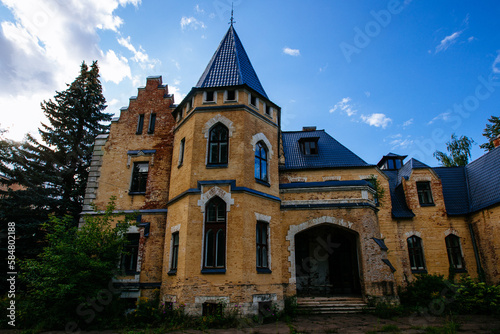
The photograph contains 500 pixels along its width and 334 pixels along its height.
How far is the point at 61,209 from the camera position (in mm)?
17109

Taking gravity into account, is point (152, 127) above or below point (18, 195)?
above

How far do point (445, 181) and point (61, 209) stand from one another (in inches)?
947

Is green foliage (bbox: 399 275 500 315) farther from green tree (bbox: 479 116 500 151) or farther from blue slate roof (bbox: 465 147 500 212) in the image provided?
green tree (bbox: 479 116 500 151)

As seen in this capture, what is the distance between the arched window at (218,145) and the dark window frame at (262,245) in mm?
2954

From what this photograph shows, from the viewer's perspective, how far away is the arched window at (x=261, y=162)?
1221cm

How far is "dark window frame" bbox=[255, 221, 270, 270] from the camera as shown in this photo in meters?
10.9

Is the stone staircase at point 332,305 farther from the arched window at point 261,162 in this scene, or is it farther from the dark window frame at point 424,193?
the dark window frame at point 424,193

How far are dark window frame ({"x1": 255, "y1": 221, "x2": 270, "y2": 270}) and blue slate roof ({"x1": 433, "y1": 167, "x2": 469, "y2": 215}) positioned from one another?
1227cm

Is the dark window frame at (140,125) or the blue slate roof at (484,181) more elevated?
the dark window frame at (140,125)

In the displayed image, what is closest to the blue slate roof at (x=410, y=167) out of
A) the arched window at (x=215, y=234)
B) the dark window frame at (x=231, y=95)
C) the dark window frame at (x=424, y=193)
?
the dark window frame at (x=424, y=193)

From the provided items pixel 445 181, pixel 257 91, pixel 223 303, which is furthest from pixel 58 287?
pixel 445 181

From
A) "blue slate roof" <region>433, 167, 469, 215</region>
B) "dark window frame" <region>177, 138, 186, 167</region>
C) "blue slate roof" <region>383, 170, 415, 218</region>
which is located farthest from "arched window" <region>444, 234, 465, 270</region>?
"dark window frame" <region>177, 138, 186, 167</region>

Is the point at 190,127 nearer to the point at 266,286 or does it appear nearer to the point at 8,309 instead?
the point at 266,286

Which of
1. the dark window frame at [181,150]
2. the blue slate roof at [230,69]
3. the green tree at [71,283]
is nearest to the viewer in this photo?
the green tree at [71,283]
